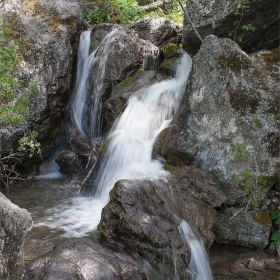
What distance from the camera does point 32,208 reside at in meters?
6.16

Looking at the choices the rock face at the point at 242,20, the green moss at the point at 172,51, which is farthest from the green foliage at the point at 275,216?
the green moss at the point at 172,51

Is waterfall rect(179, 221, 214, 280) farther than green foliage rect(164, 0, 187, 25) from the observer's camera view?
No

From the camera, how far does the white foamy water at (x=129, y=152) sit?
17.9ft

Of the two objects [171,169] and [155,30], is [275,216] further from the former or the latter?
[155,30]

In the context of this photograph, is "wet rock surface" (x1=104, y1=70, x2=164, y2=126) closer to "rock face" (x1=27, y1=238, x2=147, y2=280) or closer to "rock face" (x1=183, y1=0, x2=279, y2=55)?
"rock face" (x1=183, y1=0, x2=279, y2=55)

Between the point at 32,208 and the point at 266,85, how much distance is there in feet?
14.4

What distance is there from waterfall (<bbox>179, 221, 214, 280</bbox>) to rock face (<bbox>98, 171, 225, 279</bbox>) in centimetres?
8

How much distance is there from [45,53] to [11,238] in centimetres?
602

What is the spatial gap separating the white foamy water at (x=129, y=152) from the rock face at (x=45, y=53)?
1.73 metres

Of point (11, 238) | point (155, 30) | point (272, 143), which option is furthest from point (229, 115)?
point (155, 30)

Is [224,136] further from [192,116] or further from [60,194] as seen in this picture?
[60,194]

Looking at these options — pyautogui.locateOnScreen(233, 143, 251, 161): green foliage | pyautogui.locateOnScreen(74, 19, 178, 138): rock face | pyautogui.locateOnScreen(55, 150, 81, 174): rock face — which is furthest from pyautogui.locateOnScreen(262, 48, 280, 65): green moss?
pyautogui.locateOnScreen(55, 150, 81, 174): rock face

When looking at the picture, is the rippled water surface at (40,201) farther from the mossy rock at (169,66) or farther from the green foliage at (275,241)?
the mossy rock at (169,66)

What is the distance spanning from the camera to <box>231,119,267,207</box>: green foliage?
4.91 meters
